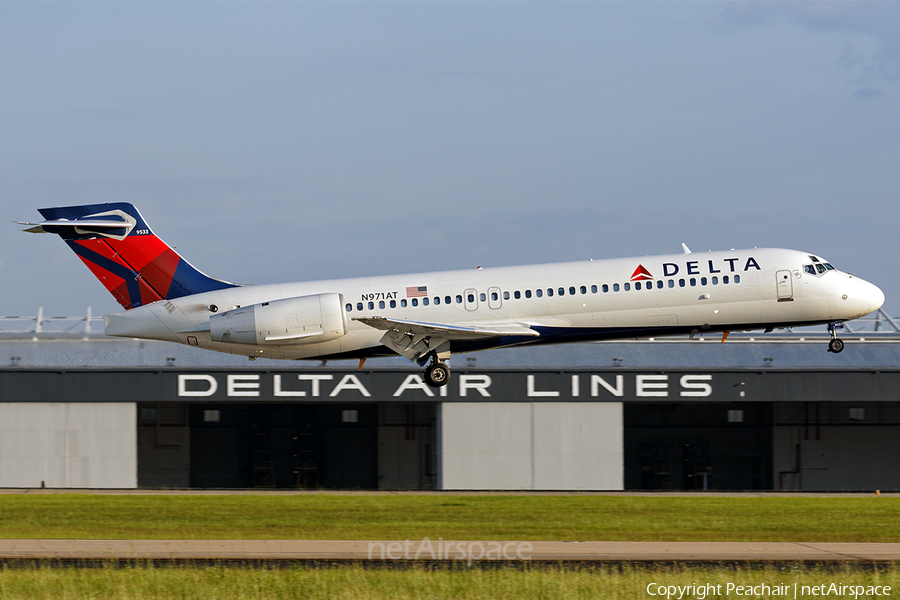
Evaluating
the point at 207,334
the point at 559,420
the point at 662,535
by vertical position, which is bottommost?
the point at 662,535

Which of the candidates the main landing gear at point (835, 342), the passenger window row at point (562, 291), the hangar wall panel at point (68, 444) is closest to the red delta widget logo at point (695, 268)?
the passenger window row at point (562, 291)

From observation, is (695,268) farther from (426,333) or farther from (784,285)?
(426,333)

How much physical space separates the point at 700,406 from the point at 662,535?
73.1 feet

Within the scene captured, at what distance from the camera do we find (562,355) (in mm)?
51219

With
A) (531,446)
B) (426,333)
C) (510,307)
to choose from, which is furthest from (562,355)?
(426,333)

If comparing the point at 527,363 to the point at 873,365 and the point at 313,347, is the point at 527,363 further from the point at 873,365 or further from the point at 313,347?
the point at 313,347

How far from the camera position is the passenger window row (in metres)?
31.2

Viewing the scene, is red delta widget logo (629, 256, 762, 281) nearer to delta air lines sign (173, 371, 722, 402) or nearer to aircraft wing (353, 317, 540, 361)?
aircraft wing (353, 317, 540, 361)

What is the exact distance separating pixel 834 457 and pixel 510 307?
94.5 ft

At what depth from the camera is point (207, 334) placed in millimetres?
31969

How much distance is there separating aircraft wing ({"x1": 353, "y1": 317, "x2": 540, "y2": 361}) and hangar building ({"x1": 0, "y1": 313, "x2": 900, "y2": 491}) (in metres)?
17.0

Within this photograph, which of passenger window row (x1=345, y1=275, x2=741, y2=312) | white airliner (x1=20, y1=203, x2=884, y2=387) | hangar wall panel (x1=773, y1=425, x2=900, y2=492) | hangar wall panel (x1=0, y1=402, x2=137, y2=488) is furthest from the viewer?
hangar wall panel (x1=773, y1=425, x2=900, y2=492)

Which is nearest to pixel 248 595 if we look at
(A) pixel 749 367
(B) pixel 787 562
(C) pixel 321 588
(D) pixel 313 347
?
(C) pixel 321 588

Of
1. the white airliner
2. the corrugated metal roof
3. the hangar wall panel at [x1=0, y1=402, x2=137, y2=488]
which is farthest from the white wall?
the white airliner
